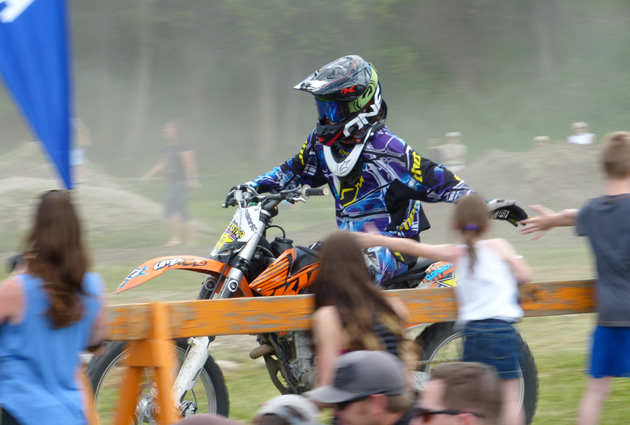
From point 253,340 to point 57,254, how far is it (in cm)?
506

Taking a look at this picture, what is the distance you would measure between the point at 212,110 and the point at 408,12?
1050cm

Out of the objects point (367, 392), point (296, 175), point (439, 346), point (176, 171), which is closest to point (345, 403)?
point (367, 392)

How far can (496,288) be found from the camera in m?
3.96

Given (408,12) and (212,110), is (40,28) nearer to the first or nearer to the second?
(212,110)

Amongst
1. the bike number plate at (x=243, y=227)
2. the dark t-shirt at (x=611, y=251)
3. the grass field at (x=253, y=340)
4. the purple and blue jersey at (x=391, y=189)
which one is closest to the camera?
the dark t-shirt at (x=611, y=251)

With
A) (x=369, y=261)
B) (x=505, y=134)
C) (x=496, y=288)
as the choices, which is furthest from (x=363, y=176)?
(x=505, y=134)

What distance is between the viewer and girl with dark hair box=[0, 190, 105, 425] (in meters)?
2.94

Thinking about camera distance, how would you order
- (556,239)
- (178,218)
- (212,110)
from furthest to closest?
(212,110)
(556,239)
(178,218)

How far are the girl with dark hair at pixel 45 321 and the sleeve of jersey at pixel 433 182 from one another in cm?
228

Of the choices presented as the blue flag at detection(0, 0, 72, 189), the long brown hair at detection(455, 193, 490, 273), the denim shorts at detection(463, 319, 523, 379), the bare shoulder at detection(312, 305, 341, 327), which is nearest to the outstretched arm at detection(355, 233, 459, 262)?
the long brown hair at detection(455, 193, 490, 273)

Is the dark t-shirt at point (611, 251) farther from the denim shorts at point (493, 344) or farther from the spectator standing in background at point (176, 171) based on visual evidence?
the spectator standing in background at point (176, 171)

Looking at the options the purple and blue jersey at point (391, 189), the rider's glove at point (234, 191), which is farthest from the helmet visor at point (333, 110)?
the rider's glove at point (234, 191)

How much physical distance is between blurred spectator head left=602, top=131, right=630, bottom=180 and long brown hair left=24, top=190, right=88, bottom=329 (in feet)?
8.38

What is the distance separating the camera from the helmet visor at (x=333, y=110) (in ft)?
16.2
